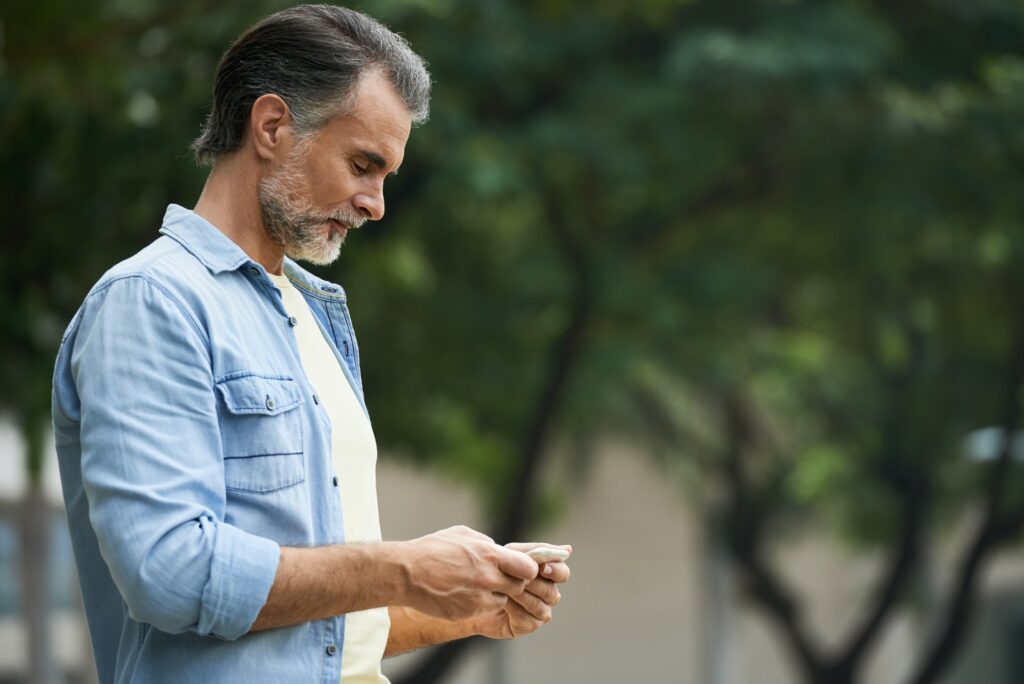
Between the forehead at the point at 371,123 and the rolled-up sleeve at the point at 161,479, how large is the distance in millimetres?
324

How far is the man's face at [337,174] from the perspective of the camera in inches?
70.7

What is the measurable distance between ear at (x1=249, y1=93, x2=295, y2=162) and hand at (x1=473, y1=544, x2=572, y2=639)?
1.78 ft

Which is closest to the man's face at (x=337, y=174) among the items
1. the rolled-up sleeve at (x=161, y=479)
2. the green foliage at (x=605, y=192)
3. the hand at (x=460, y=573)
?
the rolled-up sleeve at (x=161, y=479)

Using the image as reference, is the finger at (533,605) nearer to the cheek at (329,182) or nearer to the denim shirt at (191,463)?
the denim shirt at (191,463)

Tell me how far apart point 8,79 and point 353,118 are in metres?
5.92

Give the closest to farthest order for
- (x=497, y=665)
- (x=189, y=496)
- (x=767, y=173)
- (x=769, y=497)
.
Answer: (x=189, y=496), (x=767, y=173), (x=769, y=497), (x=497, y=665)

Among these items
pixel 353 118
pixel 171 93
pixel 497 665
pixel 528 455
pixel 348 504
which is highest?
pixel 353 118

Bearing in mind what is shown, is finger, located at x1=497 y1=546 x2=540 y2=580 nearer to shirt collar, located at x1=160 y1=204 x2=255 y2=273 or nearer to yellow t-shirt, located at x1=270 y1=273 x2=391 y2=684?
yellow t-shirt, located at x1=270 y1=273 x2=391 y2=684

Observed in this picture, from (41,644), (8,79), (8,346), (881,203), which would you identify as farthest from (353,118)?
(41,644)

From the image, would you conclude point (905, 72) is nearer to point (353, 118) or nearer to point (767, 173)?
point (767, 173)

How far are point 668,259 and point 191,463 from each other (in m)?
9.28

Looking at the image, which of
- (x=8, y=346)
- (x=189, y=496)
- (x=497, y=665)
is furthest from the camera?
(x=497, y=665)

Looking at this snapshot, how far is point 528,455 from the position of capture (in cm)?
1068

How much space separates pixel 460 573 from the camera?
1645mm
